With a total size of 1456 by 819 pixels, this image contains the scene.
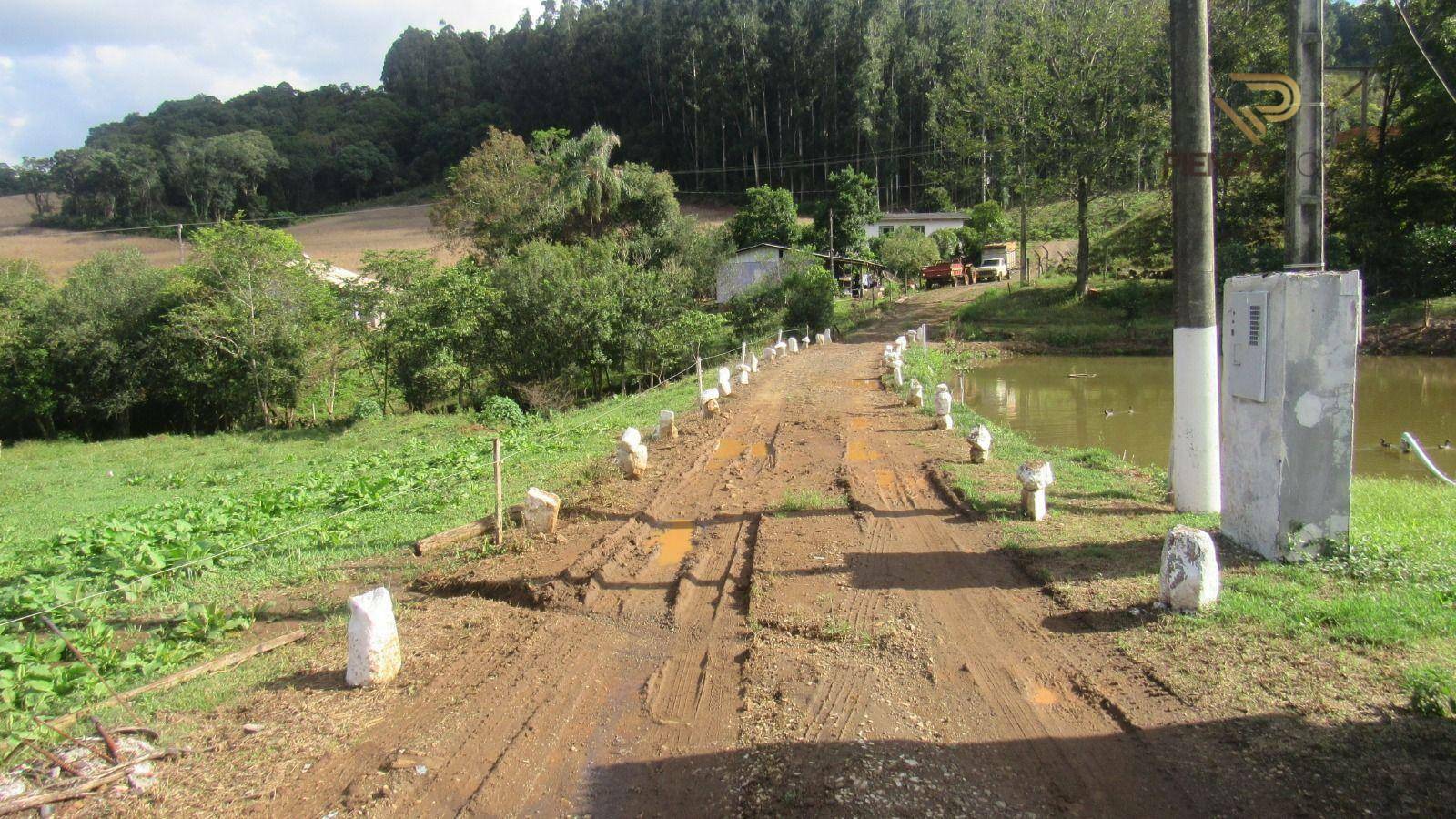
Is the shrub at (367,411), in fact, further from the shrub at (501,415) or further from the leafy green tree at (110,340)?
the leafy green tree at (110,340)

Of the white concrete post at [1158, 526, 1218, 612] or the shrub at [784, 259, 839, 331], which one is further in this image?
the shrub at [784, 259, 839, 331]

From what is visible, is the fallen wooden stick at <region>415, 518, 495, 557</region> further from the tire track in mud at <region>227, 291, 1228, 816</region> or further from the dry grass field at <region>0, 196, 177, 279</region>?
the dry grass field at <region>0, 196, 177, 279</region>

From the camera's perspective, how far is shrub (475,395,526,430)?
67.8 ft

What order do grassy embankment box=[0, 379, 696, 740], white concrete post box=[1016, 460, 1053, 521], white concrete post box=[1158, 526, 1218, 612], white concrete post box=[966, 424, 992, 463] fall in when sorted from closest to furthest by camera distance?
white concrete post box=[1158, 526, 1218, 612]
grassy embankment box=[0, 379, 696, 740]
white concrete post box=[1016, 460, 1053, 521]
white concrete post box=[966, 424, 992, 463]

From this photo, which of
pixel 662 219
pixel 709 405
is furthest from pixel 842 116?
pixel 709 405

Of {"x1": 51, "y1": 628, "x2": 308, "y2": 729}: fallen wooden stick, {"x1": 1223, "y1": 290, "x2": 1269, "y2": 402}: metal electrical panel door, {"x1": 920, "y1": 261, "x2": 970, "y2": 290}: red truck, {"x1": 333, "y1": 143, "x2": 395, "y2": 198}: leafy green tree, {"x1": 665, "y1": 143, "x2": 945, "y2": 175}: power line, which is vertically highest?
{"x1": 333, "y1": 143, "x2": 395, "y2": 198}: leafy green tree

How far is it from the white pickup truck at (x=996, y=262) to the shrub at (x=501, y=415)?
30867 millimetres

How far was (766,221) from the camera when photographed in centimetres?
4647

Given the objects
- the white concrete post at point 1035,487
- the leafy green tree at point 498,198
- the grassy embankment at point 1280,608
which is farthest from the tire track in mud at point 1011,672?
the leafy green tree at point 498,198

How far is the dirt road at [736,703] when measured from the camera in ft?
12.5

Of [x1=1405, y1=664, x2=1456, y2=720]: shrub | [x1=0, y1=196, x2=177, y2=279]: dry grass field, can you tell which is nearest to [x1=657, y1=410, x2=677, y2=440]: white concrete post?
[x1=1405, y1=664, x2=1456, y2=720]: shrub

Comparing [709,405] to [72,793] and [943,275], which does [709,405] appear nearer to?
[72,793]

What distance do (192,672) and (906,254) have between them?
138ft

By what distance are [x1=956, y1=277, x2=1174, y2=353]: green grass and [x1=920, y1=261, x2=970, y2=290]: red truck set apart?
180 inches
